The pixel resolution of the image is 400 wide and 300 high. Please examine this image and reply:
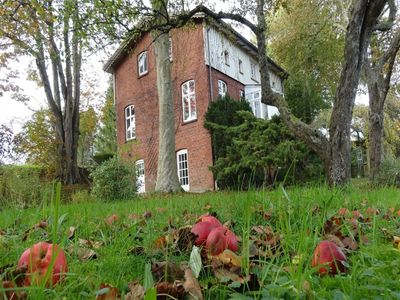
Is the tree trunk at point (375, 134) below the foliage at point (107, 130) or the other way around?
below

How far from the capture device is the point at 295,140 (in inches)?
394

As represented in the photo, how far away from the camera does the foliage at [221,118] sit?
1482cm

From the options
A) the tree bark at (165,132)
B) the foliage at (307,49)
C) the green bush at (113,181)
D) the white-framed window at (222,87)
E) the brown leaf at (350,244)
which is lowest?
the brown leaf at (350,244)

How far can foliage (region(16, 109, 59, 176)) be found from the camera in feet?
52.4

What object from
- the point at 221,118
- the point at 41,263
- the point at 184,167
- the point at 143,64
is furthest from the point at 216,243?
the point at 143,64

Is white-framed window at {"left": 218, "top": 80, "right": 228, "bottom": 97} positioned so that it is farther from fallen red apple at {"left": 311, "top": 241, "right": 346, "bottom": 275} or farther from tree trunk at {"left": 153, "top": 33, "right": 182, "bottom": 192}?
fallen red apple at {"left": 311, "top": 241, "right": 346, "bottom": 275}

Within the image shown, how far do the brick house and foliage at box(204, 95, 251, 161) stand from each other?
4.15 feet

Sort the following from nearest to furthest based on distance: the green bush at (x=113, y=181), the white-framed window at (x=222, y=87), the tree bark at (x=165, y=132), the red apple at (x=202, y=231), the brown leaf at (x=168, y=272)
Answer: the brown leaf at (x=168, y=272), the red apple at (x=202, y=231), the green bush at (x=113, y=181), the tree bark at (x=165, y=132), the white-framed window at (x=222, y=87)

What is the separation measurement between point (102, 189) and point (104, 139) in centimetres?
2834

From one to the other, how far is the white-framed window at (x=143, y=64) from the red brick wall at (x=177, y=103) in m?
0.31

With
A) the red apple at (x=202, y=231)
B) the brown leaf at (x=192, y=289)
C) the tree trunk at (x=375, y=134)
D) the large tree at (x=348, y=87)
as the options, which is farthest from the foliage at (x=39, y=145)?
the brown leaf at (x=192, y=289)

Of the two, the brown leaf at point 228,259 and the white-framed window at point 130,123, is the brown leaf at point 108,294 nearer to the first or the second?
the brown leaf at point 228,259

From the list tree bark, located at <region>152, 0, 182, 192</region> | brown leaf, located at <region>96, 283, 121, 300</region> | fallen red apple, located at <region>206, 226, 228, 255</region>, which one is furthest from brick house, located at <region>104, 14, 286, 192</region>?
brown leaf, located at <region>96, 283, 121, 300</region>

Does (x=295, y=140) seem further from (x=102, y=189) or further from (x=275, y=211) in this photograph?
(x=275, y=211)
